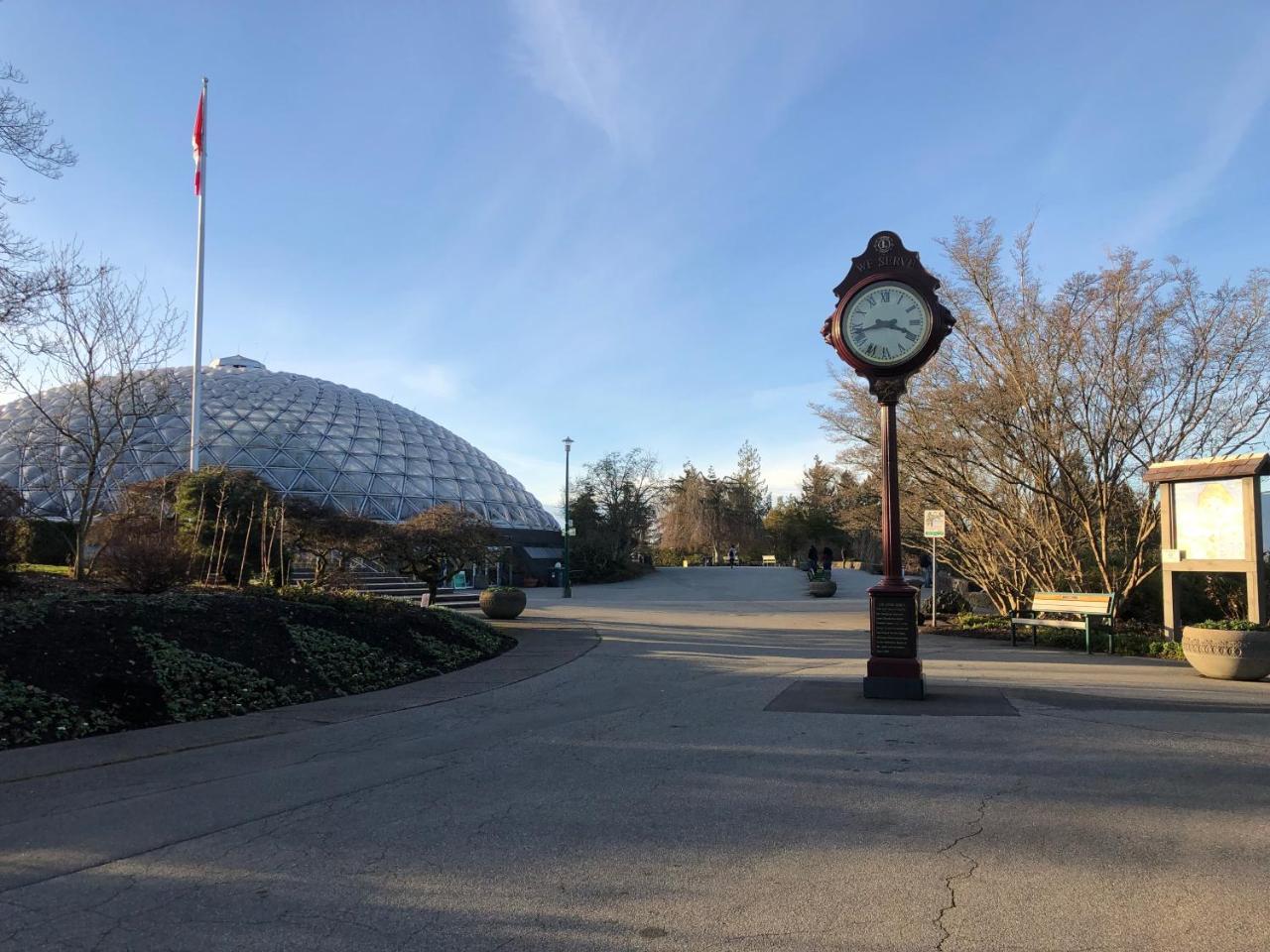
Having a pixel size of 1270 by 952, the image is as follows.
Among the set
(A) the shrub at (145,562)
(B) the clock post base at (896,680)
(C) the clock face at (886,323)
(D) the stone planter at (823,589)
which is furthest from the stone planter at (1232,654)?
(D) the stone planter at (823,589)

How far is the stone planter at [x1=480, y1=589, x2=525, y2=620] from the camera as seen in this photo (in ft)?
66.2

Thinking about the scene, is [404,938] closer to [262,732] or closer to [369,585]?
[262,732]

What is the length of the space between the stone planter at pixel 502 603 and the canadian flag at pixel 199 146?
17884 mm

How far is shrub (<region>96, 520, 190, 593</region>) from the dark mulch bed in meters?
0.36

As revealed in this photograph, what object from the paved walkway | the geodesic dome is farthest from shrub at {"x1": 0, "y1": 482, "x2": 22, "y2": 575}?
the geodesic dome

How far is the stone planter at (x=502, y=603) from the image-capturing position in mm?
20188

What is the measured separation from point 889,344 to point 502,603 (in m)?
12.5

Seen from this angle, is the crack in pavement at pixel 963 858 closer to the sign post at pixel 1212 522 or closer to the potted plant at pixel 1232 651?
the potted plant at pixel 1232 651

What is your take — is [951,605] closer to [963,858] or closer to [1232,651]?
[1232,651]

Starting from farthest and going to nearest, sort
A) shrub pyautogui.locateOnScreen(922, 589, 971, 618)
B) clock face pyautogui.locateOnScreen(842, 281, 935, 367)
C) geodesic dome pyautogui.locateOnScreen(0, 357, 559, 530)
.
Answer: geodesic dome pyautogui.locateOnScreen(0, 357, 559, 530), shrub pyautogui.locateOnScreen(922, 589, 971, 618), clock face pyautogui.locateOnScreen(842, 281, 935, 367)

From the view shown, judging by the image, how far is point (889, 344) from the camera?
10.4 m

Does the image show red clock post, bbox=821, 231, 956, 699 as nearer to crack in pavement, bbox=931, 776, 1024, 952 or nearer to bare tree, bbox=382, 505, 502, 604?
crack in pavement, bbox=931, 776, 1024, 952

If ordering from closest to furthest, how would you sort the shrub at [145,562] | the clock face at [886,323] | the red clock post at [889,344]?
the red clock post at [889,344] < the clock face at [886,323] < the shrub at [145,562]

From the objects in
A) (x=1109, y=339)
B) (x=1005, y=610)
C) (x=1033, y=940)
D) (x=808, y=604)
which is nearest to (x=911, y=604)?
(x=1033, y=940)
